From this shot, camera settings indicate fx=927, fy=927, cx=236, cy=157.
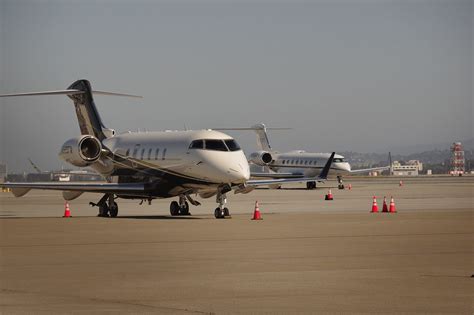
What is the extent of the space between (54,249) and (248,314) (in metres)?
9.18

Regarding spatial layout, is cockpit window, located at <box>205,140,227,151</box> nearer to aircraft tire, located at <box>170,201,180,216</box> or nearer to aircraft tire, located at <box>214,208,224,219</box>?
aircraft tire, located at <box>214,208,224,219</box>

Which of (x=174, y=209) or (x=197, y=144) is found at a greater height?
(x=197, y=144)

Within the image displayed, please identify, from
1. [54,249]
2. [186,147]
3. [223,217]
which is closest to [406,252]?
[54,249]

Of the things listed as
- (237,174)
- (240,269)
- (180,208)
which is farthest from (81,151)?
(240,269)

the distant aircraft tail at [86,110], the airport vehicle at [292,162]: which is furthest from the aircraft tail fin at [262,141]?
the distant aircraft tail at [86,110]

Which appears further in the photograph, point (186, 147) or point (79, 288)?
point (186, 147)

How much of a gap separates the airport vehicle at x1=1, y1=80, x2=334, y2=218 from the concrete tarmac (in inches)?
233

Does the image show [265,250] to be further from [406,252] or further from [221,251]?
Answer: [406,252]

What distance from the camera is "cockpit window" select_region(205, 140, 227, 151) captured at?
104 ft

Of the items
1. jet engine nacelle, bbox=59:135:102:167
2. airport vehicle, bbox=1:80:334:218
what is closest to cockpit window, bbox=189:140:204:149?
airport vehicle, bbox=1:80:334:218

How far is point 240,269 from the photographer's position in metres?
14.5

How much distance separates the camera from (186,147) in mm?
32844

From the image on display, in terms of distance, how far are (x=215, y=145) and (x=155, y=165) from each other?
10.8 ft

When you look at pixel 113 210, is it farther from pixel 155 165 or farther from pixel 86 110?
A: pixel 86 110
